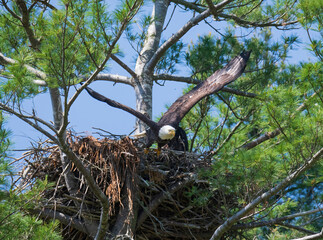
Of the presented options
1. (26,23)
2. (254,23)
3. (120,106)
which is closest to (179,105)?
(120,106)

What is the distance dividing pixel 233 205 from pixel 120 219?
42.7 inches

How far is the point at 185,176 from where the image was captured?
192 inches

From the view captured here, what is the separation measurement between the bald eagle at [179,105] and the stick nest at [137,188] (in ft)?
0.68

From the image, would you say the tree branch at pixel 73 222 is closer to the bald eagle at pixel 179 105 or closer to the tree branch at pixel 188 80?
the bald eagle at pixel 179 105

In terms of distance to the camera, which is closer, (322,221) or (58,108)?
(58,108)

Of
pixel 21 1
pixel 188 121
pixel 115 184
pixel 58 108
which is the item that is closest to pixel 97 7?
pixel 21 1

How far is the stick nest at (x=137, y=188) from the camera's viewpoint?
475 cm

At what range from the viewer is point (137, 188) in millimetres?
4785

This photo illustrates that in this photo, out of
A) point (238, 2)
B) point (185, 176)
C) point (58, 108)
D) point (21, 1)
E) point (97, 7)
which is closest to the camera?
point (97, 7)

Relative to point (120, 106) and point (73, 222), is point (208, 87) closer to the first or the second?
point (120, 106)

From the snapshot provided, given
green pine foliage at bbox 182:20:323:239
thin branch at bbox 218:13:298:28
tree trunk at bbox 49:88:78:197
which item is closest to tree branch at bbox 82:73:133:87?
green pine foliage at bbox 182:20:323:239

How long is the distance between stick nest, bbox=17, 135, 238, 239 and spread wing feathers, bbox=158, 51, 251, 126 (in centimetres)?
45

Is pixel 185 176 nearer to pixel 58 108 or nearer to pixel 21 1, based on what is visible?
pixel 58 108

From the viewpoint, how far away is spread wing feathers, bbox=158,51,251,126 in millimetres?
5348
